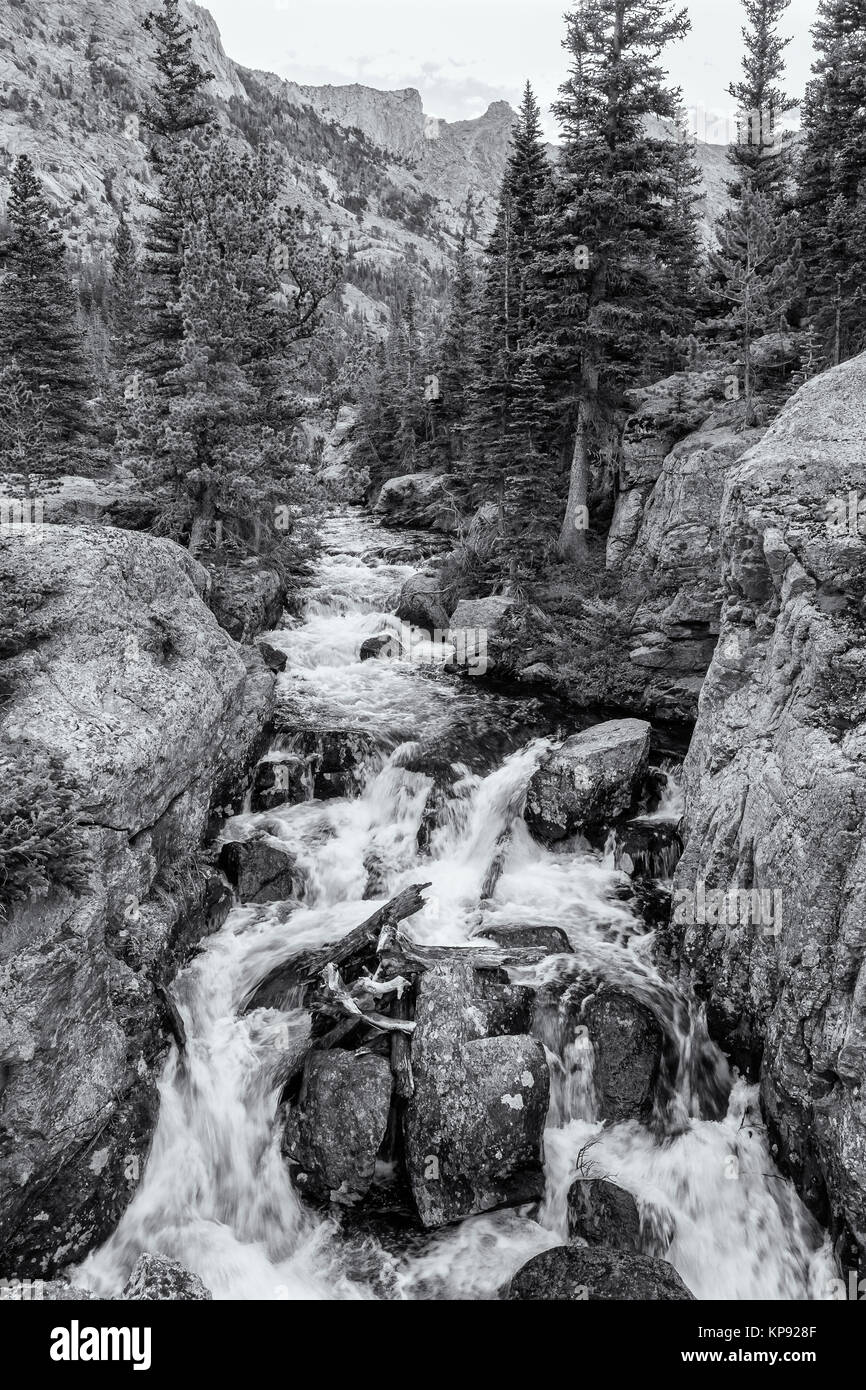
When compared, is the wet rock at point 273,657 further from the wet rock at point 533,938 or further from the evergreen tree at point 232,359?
the wet rock at point 533,938

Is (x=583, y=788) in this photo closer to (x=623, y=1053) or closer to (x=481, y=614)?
(x=623, y=1053)

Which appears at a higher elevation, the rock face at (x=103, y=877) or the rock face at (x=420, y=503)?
the rock face at (x=420, y=503)

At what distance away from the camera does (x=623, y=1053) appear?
29.9ft

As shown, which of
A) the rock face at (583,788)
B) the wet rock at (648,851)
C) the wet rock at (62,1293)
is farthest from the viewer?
the rock face at (583,788)

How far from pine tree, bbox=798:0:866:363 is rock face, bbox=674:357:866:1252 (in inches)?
586

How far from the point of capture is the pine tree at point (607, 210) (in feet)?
69.2

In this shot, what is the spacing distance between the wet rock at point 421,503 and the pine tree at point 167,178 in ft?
50.7

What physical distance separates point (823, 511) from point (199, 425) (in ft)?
43.5

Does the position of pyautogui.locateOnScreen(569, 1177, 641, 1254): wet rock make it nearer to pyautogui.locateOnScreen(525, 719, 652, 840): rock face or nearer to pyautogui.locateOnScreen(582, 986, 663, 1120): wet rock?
pyautogui.locateOnScreen(582, 986, 663, 1120): wet rock

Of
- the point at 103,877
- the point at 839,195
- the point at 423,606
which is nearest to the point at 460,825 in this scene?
the point at 103,877

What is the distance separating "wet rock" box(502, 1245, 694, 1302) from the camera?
655cm

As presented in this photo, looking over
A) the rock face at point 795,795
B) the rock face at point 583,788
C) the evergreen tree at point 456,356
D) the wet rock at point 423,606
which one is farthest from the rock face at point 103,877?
the evergreen tree at point 456,356

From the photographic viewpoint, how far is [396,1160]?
8180mm
